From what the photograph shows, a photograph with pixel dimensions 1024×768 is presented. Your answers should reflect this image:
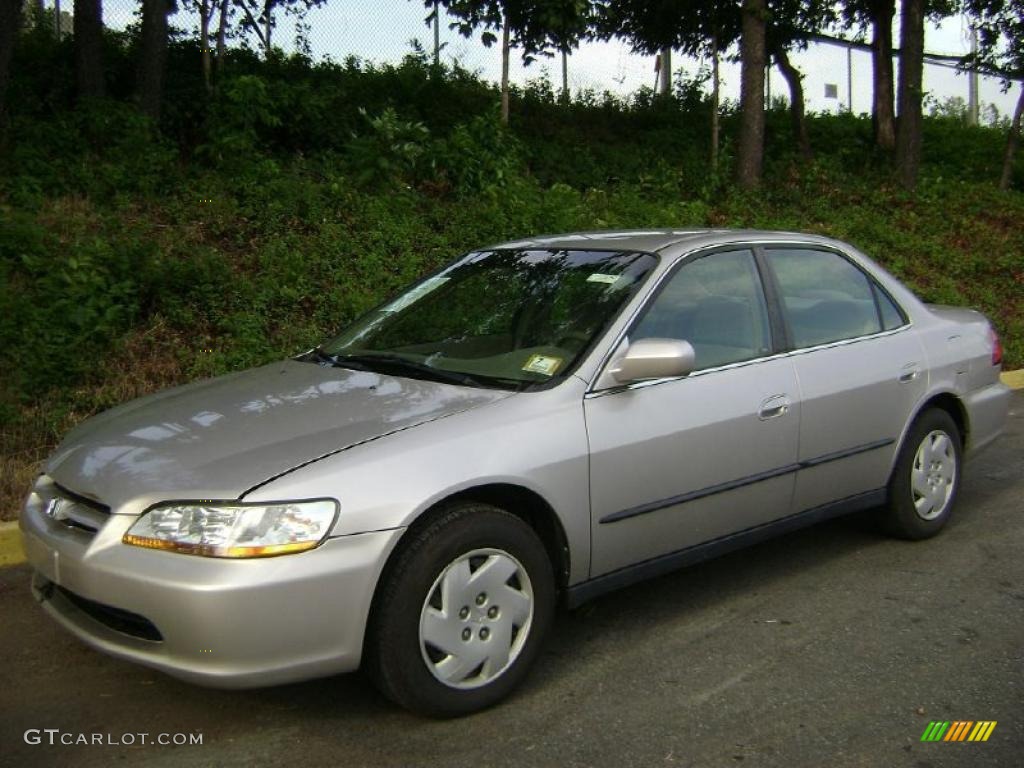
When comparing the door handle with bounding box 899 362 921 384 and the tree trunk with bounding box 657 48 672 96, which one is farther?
the tree trunk with bounding box 657 48 672 96

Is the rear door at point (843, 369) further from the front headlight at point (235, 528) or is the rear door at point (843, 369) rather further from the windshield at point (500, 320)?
the front headlight at point (235, 528)

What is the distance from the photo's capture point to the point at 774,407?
4.32 m

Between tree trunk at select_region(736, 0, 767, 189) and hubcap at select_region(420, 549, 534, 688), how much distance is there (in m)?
10.9

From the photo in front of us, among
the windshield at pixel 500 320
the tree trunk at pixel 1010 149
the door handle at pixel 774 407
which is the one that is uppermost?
the tree trunk at pixel 1010 149

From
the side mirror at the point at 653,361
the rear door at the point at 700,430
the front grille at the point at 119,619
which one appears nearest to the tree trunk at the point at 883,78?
the rear door at the point at 700,430

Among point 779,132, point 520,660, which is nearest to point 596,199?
point 779,132

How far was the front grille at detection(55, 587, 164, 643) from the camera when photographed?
123 inches

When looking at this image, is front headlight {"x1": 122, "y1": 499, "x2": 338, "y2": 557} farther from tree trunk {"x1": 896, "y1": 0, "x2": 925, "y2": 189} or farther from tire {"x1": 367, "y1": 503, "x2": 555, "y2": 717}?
tree trunk {"x1": 896, "y1": 0, "x2": 925, "y2": 189}

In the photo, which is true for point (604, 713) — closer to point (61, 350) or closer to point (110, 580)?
point (110, 580)

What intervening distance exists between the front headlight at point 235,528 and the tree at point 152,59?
805 centimetres

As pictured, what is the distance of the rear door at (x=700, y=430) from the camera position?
380 cm

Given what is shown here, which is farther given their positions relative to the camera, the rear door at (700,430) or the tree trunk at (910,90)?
the tree trunk at (910,90)

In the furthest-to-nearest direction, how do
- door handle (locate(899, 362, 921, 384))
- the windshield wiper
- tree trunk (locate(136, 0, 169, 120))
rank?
tree trunk (locate(136, 0, 169, 120))
door handle (locate(899, 362, 921, 384))
the windshield wiper

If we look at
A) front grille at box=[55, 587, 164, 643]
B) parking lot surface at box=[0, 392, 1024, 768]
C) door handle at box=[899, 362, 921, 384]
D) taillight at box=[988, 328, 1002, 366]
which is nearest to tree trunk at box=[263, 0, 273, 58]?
parking lot surface at box=[0, 392, 1024, 768]
